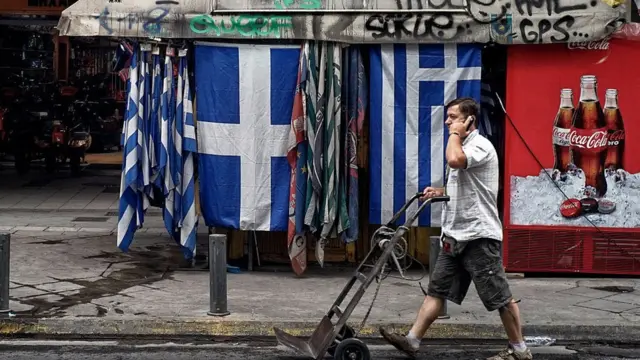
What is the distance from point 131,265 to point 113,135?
512 inches

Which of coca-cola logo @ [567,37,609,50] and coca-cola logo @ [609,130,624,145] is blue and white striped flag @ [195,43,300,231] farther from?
coca-cola logo @ [609,130,624,145]

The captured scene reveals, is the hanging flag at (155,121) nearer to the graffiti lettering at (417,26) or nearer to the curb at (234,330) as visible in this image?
the graffiti lettering at (417,26)

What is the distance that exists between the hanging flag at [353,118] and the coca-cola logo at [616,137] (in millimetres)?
2470

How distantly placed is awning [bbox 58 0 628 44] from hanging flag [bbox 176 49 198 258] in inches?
17.3

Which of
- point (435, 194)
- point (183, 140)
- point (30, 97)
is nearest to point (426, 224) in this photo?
point (183, 140)

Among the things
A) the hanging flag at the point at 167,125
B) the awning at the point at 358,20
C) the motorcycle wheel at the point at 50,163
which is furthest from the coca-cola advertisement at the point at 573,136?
the motorcycle wheel at the point at 50,163

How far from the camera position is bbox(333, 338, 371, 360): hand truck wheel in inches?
290

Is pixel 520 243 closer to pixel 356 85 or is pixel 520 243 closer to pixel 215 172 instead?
pixel 356 85

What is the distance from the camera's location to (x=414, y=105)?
1055 centimetres

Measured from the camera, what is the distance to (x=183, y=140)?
1073 centimetres

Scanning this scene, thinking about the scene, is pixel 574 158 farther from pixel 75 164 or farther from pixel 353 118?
pixel 75 164

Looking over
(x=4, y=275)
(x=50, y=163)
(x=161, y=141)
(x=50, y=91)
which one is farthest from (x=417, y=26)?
(x=50, y=91)

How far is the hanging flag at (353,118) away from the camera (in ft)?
34.7

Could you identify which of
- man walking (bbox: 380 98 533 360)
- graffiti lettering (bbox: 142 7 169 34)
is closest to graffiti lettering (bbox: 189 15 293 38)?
graffiti lettering (bbox: 142 7 169 34)
